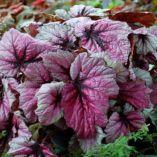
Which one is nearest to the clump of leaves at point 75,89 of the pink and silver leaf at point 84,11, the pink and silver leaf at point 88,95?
the pink and silver leaf at point 88,95

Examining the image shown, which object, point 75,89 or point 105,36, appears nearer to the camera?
point 75,89

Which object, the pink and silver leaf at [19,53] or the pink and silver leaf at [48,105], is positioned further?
the pink and silver leaf at [19,53]

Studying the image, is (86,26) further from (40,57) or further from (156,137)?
(156,137)

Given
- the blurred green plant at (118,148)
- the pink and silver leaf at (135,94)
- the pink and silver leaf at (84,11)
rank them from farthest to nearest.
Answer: the pink and silver leaf at (84,11), the pink and silver leaf at (135,94), the blurred green plant at (118,148)

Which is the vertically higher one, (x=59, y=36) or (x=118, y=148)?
(x=59, y=36)

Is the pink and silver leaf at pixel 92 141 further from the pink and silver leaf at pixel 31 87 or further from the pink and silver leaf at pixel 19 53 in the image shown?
the pink and silver leaf at pixel 19 53

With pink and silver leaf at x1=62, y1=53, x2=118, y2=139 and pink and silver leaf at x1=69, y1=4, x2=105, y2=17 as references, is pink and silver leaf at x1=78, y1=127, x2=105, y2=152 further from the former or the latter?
pink and silver leaf at x1=69, y1=4, x2=105, y2=17

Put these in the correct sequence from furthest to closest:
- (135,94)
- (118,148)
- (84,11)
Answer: (84,11) < (135,94) < (118,148)

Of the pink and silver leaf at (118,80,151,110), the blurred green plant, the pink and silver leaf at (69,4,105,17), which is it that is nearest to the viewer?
the blurred green plant

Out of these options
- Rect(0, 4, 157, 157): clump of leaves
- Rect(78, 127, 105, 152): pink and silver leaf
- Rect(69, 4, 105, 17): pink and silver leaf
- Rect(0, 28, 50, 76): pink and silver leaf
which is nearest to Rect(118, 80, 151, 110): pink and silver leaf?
Rect(0, 4, 157, 157): clump of leaves

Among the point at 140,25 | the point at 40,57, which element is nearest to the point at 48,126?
the point at 40,57

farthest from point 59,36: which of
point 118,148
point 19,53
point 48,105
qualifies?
point 118,148

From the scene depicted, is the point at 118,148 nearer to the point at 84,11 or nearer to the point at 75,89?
the point at 75,89
